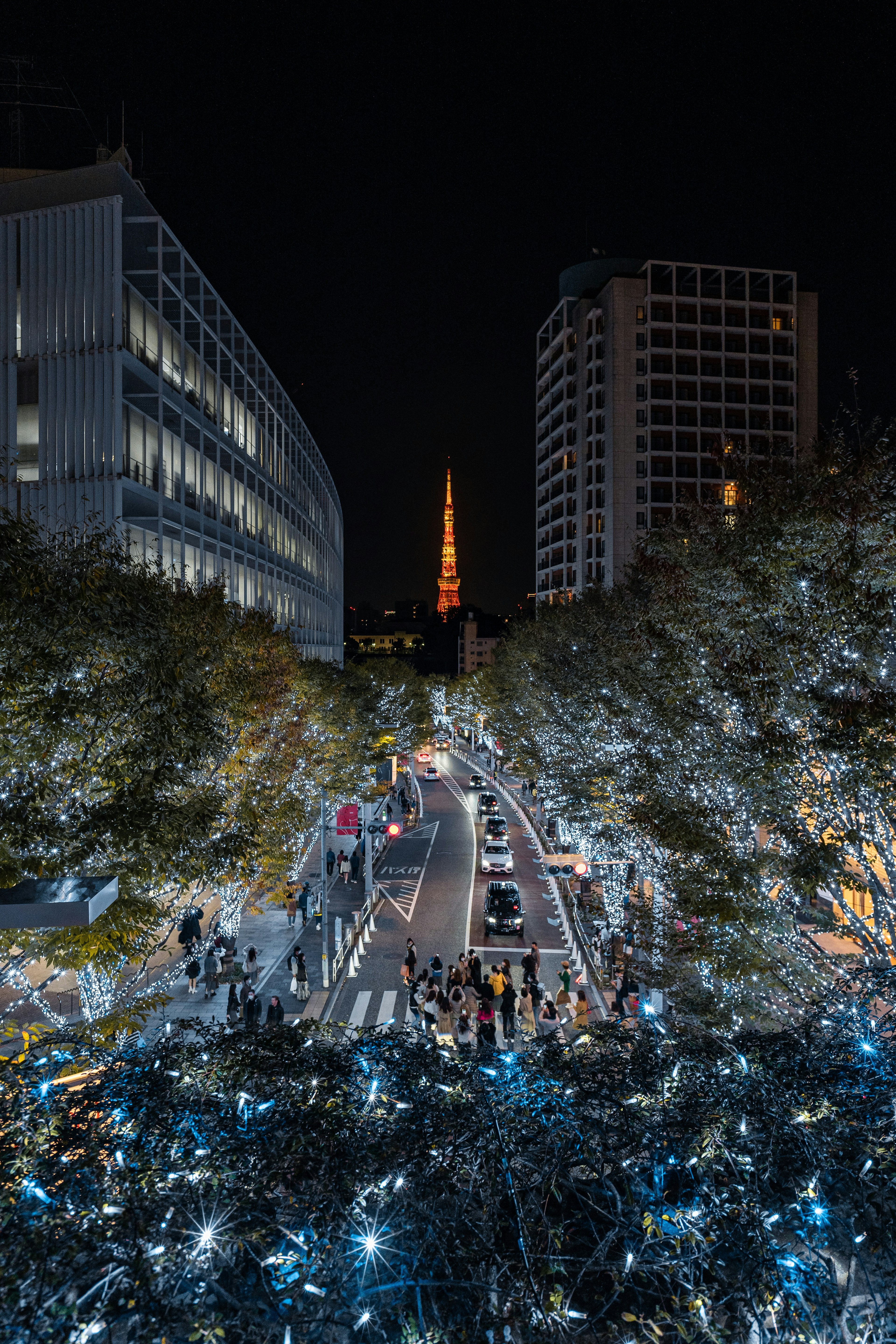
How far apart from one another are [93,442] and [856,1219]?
25.2 meters

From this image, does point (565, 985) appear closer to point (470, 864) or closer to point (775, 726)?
point (775, 726)

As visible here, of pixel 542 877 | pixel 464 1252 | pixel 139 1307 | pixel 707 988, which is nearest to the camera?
pixel 139 1307

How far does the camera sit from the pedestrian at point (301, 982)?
17734 millimetres

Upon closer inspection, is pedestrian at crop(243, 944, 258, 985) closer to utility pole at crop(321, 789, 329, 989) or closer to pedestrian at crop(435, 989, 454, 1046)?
utility pole at crop(321, 789, 329, 989)

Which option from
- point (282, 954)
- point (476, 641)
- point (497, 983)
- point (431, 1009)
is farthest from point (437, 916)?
point (476, 641)

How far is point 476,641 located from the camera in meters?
148

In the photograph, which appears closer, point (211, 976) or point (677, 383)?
point (211, 976)

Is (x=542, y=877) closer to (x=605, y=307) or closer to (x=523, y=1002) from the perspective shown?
(x=523, y=1002)

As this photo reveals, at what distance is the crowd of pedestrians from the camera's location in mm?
14898

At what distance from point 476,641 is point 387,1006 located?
130951mm

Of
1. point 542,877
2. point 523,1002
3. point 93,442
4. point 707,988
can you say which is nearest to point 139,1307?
point 707,988

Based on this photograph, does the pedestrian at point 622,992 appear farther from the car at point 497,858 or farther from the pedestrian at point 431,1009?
the car at point 497,858

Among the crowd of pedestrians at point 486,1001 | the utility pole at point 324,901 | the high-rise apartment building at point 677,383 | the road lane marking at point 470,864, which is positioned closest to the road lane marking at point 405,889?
the road lane marking at point 470,864

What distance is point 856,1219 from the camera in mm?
3842
